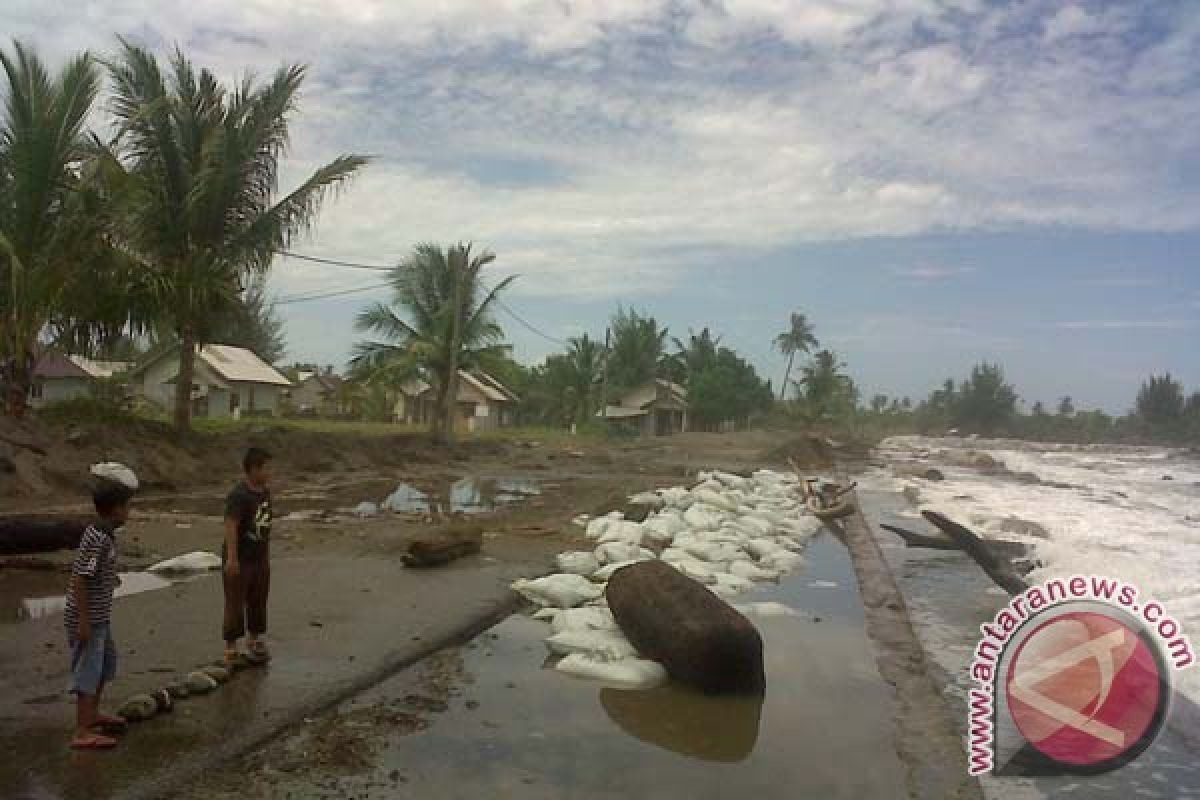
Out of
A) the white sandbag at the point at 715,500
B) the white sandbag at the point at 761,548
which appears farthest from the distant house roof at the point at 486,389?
the white sandbag at the point at 761,548

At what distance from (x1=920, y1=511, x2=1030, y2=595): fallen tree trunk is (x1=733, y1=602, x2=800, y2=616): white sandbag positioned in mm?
2163

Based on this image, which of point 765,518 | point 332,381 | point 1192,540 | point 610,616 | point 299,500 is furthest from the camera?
point 332,381

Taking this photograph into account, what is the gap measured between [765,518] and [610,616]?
711cm

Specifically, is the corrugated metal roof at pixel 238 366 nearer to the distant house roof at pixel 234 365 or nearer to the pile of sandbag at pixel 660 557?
the distant house roof at pixel 234 365

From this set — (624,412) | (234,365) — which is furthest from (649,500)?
(624,412)

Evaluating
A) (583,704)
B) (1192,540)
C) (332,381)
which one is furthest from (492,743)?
(332,381)

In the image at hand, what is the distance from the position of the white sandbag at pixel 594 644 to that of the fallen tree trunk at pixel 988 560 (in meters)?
4.09

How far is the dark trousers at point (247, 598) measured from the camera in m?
5.04

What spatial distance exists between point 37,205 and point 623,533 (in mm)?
10760

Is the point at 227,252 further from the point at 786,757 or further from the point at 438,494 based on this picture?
the point at 786,757

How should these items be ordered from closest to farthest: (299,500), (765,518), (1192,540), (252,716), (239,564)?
(252,716) < (239,564) < (765,518) < (299,500) < (1192,540)

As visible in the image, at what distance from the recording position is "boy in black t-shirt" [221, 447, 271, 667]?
198 inches

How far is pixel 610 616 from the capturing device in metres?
6.78

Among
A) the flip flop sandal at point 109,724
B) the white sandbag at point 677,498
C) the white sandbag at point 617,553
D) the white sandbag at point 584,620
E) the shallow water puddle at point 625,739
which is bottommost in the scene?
the shallow water puddle at point 625,739
